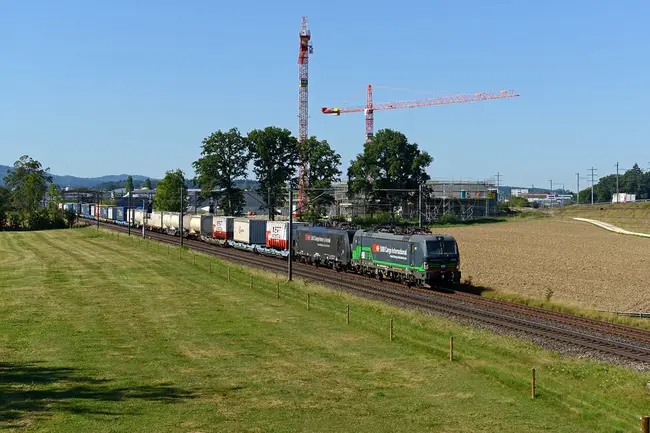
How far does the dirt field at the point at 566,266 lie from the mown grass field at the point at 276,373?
56.3 feet

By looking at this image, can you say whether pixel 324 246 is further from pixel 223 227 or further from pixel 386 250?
pixel 223 227

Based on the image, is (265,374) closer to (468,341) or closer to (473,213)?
(468,341)

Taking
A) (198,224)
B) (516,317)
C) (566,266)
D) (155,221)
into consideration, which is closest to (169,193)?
(155,221)

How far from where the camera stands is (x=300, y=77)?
183500mm

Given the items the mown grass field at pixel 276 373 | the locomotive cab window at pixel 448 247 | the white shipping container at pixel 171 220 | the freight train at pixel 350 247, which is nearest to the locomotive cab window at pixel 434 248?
the freight train at pixel 350 247

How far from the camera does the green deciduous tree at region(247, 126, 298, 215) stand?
120 meters

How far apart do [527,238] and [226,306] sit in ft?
214

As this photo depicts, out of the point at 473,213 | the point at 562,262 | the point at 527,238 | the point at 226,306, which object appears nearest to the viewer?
the point at 226,306

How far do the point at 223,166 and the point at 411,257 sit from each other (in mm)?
81535

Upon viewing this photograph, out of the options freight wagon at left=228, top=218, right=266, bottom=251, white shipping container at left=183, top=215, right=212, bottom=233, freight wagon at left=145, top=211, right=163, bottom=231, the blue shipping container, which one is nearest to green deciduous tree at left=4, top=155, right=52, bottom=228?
the blue shipping container

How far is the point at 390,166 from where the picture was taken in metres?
121

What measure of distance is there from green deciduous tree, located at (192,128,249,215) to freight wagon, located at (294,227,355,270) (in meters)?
59.5

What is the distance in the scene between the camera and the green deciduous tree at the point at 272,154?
120500 mm

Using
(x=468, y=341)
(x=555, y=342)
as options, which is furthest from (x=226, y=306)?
(x=555, y=342)
